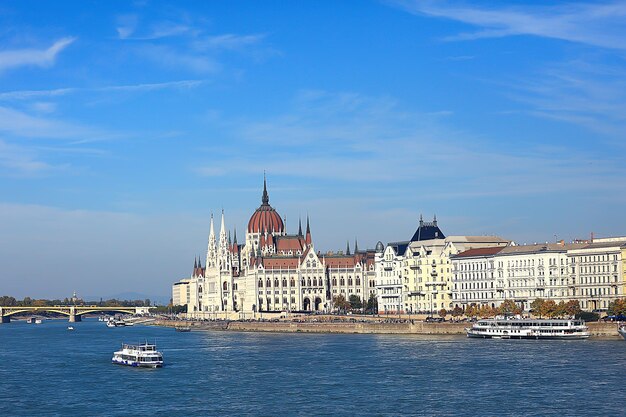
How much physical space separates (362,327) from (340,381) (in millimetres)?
62454

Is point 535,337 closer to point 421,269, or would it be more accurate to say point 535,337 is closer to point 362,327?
point 362,327

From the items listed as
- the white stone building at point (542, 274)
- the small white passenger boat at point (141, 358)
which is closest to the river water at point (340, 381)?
the small white passenger boat at point (141, 358)

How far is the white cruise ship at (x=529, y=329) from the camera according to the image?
341 feet

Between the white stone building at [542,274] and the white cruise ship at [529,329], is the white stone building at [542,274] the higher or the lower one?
the higher one

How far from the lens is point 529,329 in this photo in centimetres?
10694

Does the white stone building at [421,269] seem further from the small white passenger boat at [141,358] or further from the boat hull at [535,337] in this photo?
the small white passenger boat at [141,358]

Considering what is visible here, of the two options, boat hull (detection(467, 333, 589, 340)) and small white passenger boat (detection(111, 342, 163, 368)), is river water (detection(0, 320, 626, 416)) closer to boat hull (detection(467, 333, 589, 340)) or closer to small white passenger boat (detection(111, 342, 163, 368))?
small white passenger boat (detection(111, 342, 163, 368))

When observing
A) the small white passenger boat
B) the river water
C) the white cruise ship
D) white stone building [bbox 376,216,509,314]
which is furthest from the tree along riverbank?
the small white passenger boat

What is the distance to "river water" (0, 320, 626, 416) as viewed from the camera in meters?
60.1

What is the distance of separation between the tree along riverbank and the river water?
19.2 ft

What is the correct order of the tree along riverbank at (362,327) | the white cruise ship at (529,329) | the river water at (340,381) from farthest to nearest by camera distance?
the tree along riverbank at (362,327) < the white cruise ship at (529,329) < the river water at (340,381)

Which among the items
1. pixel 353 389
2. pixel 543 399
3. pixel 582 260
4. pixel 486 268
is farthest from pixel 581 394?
pixel 486 268

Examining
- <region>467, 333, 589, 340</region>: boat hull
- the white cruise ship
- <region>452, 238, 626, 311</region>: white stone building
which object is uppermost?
<region>452, 238, 626, 311</region>: white stone building

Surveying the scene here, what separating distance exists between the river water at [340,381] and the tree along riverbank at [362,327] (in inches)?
231
